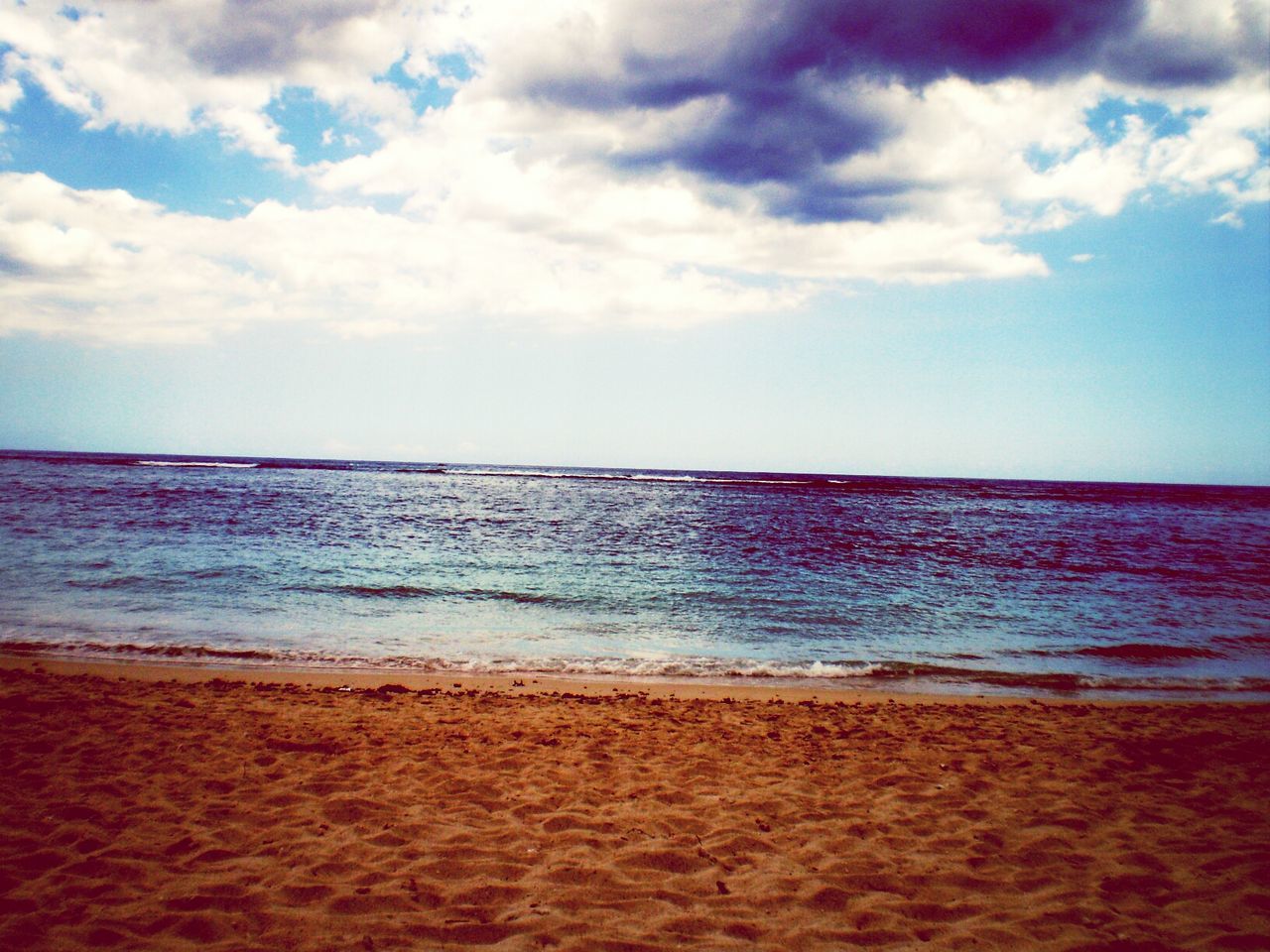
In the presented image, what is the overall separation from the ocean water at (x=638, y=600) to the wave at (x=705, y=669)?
0.16 feet

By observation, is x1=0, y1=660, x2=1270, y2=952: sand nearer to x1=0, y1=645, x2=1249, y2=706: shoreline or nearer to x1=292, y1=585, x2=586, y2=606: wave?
x1=0, y1=645, x2=1249, y2=706: shoreline

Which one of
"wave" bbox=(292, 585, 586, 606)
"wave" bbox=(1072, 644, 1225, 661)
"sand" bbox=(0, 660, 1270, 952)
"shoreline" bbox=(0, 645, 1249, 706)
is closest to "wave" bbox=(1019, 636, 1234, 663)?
"wave" bbox=(1072, 644, 1225, 661)

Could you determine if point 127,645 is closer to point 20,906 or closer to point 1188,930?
point 20,906

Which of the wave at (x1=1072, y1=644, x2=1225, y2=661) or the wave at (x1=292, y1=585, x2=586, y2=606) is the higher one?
the wave at (x1=292, y1=585, x2=586, y2=606)

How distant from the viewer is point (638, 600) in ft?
52.2

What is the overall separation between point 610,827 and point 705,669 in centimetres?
593

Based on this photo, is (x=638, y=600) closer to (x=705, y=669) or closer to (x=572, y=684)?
(x=705, y=669)

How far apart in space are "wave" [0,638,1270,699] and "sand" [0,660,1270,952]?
2132 mm

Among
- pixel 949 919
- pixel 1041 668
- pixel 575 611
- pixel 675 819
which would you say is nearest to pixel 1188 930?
pixel 949 919

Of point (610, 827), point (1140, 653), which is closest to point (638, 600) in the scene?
point (1140, 653)

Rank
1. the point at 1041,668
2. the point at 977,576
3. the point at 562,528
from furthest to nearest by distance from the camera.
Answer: the point at 562,528 → the point at 977,576 → the point at 1041,668

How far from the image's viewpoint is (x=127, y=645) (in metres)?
11.2

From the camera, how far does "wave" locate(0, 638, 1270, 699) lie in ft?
34.9

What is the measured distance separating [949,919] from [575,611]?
430 inches
